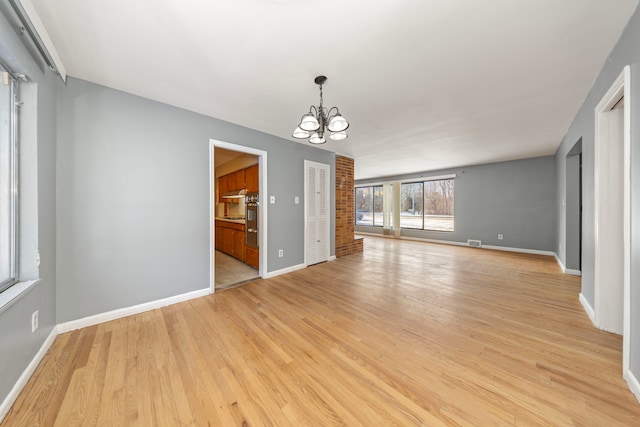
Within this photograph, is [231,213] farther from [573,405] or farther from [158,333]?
[573,405]

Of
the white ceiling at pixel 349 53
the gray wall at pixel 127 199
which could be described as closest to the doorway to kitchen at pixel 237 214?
the gray wall at pixel 127 199

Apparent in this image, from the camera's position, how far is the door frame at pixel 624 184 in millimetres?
1481

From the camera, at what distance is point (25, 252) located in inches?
65.7

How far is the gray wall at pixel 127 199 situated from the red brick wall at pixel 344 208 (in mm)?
2684

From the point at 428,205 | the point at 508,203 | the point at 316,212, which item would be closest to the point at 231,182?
the point at 316,212

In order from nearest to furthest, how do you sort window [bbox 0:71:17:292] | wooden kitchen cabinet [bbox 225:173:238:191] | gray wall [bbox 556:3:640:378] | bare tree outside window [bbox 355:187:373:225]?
gray wall [bbox 556:3:640:378], window [bbox 0:71:17:292], wooden kitchen cabinet [bbox 225:173:238:191], bare tree outside window [bbox 355:187:373:225]

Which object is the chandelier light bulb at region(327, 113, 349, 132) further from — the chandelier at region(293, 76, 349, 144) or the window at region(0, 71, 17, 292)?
the window at region(0, 71, 17, 292)

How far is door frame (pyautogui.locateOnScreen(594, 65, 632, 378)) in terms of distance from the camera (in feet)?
4.86

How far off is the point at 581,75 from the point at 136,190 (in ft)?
15.4

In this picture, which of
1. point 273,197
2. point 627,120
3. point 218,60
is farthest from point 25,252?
point 627,120

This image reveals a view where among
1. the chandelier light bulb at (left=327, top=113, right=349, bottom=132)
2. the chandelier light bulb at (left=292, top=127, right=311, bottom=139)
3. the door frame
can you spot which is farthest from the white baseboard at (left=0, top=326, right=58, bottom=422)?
the door frame

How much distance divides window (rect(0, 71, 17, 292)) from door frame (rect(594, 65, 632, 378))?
415 centimetres

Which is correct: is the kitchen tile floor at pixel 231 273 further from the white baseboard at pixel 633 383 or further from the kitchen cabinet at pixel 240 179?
the white baseboard at pixel 633 383

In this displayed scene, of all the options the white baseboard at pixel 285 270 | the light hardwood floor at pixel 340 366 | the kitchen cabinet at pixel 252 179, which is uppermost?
the kitchen cabinet at pixel 252 179
